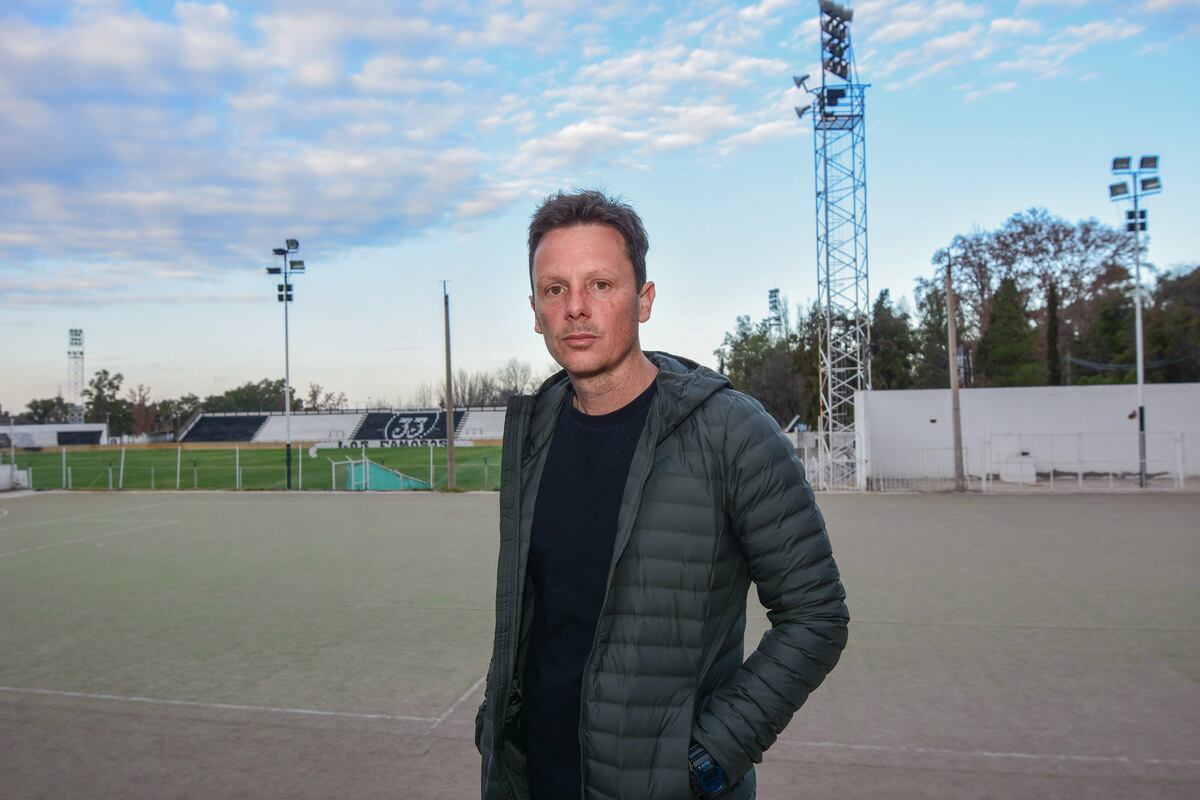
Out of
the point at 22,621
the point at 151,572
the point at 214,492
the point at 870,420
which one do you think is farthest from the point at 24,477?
the point at 870,420

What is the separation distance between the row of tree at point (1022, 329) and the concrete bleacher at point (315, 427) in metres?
27.8

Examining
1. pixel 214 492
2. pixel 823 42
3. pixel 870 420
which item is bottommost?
pixel 214 492

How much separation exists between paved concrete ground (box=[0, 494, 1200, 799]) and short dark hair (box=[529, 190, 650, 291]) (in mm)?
3000

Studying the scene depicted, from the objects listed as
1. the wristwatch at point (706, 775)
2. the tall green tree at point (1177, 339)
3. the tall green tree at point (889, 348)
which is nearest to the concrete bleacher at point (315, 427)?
the tall green tree at point (889, 348)

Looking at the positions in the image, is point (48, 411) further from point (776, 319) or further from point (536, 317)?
point (536, 317)

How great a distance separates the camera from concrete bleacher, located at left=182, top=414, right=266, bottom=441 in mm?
64500

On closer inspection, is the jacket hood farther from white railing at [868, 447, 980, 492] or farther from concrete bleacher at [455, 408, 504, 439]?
concrete bleacher at [455, 408, 504, 439]

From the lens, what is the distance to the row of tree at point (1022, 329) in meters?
43.1

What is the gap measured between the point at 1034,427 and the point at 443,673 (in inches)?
955

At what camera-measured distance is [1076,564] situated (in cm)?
1028

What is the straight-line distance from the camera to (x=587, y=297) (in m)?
1.98

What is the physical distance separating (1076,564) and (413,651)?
309 inches

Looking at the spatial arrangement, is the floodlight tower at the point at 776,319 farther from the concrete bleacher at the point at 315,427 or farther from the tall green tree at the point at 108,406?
the tall green tree at the point at 108,406

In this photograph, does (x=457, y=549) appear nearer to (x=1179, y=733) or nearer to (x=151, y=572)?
(x=151, y=572)
